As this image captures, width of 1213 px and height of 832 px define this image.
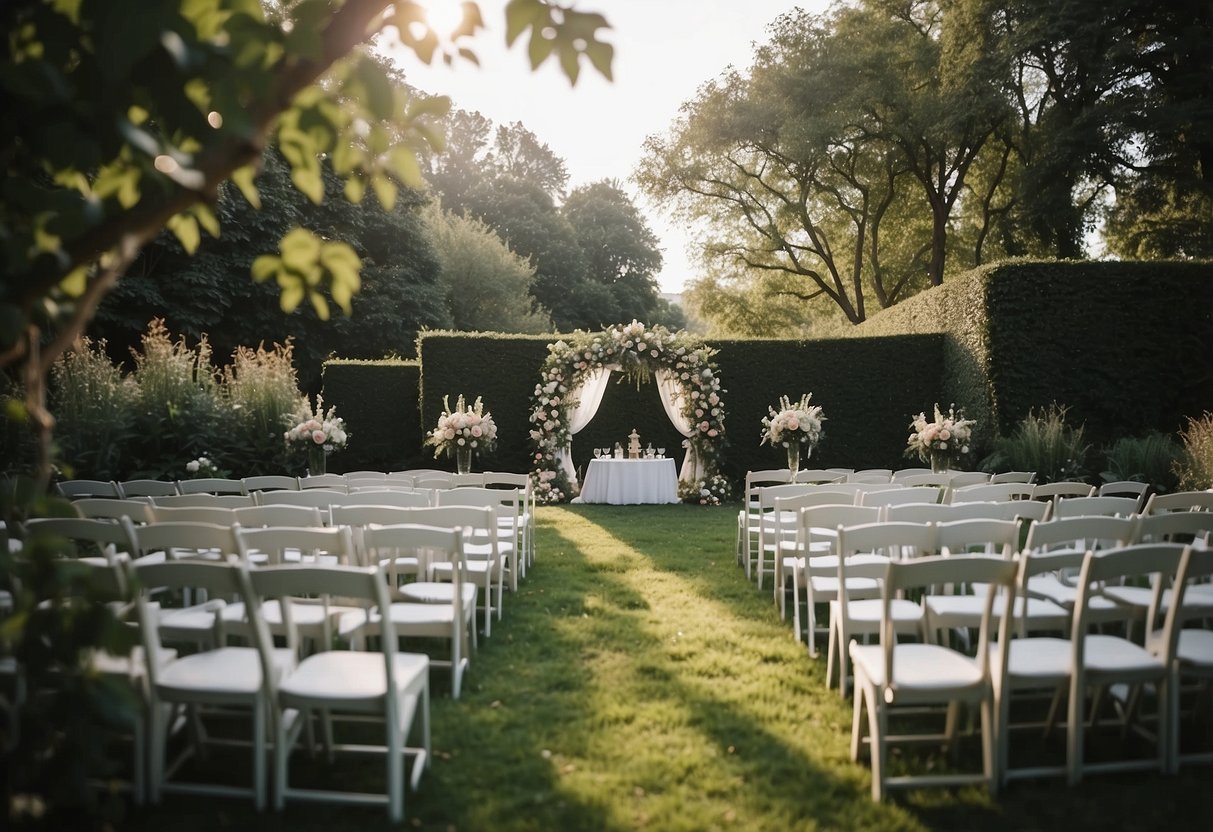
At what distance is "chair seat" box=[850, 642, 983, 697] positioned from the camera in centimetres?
277

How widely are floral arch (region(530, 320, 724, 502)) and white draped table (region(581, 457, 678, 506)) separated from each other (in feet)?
2.63

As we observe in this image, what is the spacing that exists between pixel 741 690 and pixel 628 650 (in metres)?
0.84

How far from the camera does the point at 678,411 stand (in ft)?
41.0

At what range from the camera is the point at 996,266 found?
10836mm

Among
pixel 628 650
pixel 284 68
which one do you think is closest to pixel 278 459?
pixel 628 650

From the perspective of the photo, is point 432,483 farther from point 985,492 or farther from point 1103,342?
point 1103,342

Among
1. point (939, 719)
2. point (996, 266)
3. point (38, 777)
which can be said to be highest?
point (996, 266)

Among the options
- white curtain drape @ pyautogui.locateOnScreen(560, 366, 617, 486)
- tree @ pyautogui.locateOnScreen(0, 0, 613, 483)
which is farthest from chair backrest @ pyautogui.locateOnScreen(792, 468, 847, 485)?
tree @ pyautogui.locateOnScreen(0, 0, 613, 483)

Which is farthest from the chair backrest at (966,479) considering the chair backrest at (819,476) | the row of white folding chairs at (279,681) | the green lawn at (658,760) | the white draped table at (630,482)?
the row of white folding chairs at (279,681)

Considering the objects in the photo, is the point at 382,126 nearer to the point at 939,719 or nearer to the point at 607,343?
the point at 939,719

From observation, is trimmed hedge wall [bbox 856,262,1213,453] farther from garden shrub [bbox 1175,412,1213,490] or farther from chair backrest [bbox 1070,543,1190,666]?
chair backrest [bbox 1070,543,1190,666]

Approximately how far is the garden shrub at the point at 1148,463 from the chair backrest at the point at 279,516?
8260 mm

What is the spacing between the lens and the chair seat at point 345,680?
2.60m

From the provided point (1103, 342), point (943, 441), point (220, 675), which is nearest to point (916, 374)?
point (1103, 342)
